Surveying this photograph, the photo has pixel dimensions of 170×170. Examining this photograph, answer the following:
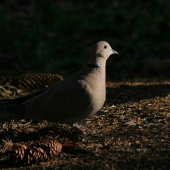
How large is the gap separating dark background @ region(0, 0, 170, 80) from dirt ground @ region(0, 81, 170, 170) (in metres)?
2.33

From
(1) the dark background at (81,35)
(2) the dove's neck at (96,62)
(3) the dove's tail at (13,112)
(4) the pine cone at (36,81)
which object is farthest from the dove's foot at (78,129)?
(1) the dark background at (81,35)

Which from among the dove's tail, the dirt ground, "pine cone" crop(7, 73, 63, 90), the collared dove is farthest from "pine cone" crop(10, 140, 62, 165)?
"pine cone" crop(7, 73, 63, 90)

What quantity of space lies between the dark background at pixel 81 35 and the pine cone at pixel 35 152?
12.6 ft

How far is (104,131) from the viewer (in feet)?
13.9

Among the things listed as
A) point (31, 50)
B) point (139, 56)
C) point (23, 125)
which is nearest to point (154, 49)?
point (139, 56)

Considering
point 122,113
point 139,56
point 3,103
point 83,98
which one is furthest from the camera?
point 139,56

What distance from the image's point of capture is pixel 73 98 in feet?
13.3

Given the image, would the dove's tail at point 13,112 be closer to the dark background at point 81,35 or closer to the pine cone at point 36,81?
the pine cone at point 36,81

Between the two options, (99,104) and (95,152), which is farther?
(99,104)

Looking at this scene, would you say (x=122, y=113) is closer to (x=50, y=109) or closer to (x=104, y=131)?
(x=104, y=131)

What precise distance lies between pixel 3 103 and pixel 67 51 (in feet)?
15.1

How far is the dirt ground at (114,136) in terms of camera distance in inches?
136

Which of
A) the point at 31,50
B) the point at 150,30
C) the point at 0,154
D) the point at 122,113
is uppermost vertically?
the point at 150,30

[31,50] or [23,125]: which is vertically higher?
[31,50]
